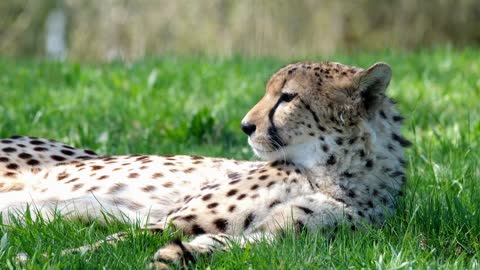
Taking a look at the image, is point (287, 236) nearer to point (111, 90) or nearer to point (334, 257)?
point (334, 257)

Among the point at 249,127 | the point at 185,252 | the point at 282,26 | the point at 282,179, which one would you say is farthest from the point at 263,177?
the point at 282,26

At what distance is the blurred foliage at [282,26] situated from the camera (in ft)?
43.1

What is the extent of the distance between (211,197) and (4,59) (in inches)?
249

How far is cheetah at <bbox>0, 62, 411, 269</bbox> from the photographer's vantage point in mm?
3482

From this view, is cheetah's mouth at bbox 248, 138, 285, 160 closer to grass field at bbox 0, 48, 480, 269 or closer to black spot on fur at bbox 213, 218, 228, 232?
black spot on fur at bbox 213, 218, 228, 232

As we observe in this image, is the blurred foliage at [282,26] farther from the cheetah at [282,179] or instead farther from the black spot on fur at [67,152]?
the cheetah at [282,179]

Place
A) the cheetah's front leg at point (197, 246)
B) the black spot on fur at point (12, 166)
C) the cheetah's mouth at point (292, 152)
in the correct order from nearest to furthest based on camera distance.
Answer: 1. the cheetah's front leg at point (197, 246)
2. the cheetah's mouth at point (292, 152)
3. the black spot on fur at point (12, 166)

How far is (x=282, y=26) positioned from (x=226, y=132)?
8363 millimetres

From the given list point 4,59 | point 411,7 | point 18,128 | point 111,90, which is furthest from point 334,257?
point 411,7

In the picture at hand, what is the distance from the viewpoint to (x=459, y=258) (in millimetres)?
3025

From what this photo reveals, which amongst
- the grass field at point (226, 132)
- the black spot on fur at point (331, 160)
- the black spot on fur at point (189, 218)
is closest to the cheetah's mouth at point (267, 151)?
the black spot on fur at point (331, 160)

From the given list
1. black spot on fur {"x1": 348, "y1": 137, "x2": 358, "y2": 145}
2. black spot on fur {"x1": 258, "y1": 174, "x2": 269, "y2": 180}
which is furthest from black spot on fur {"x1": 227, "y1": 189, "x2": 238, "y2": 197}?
black spot on fur {"x1": 348, "y1": 137, "x2": 358, "y2": 145}

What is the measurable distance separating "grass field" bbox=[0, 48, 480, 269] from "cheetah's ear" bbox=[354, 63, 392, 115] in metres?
0.44

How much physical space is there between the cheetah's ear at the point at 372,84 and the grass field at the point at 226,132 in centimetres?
44
